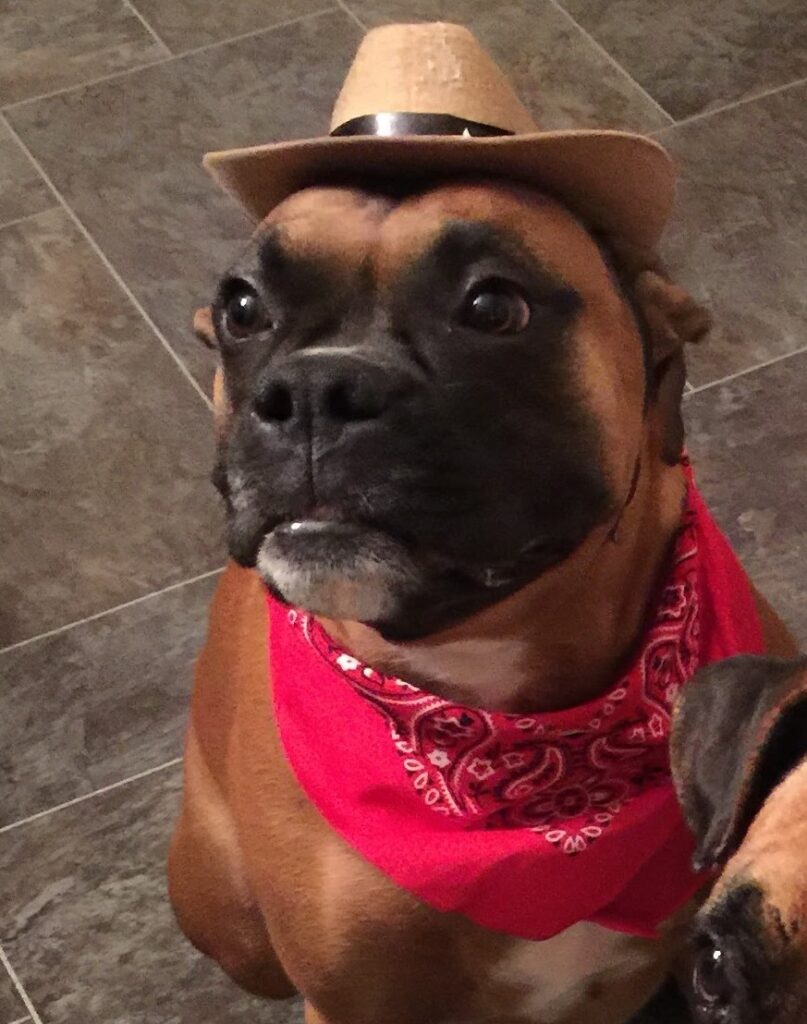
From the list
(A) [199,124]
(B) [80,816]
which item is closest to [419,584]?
(B) [80,816]

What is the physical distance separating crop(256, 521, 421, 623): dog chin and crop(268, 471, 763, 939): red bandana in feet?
0.67

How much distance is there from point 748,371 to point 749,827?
4.45 feet

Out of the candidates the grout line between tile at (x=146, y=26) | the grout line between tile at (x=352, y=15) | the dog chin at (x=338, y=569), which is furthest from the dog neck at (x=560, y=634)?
the grout line between tile at (x=146, y=26)

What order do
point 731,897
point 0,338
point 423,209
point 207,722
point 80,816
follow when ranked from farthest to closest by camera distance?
point 0,338 → point 80,816 → point 207,722 → point 423,209 → point 731,897

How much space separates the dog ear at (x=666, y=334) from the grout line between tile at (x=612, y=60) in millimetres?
1420

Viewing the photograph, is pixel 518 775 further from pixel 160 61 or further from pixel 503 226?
pixel 160 61

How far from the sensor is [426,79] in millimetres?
1241

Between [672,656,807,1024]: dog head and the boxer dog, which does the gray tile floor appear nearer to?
the boxer dog

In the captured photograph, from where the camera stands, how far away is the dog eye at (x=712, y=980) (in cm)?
94

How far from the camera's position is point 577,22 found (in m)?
2.85

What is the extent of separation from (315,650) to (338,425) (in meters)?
→ 0.37

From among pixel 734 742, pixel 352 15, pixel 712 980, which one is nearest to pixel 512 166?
pixel 734 742

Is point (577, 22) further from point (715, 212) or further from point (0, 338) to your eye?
point (0, 338)

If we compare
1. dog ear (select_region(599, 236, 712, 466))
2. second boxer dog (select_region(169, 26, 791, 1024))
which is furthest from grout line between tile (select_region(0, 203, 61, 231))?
dog ear (select_region(599, 236, 712, 466))
